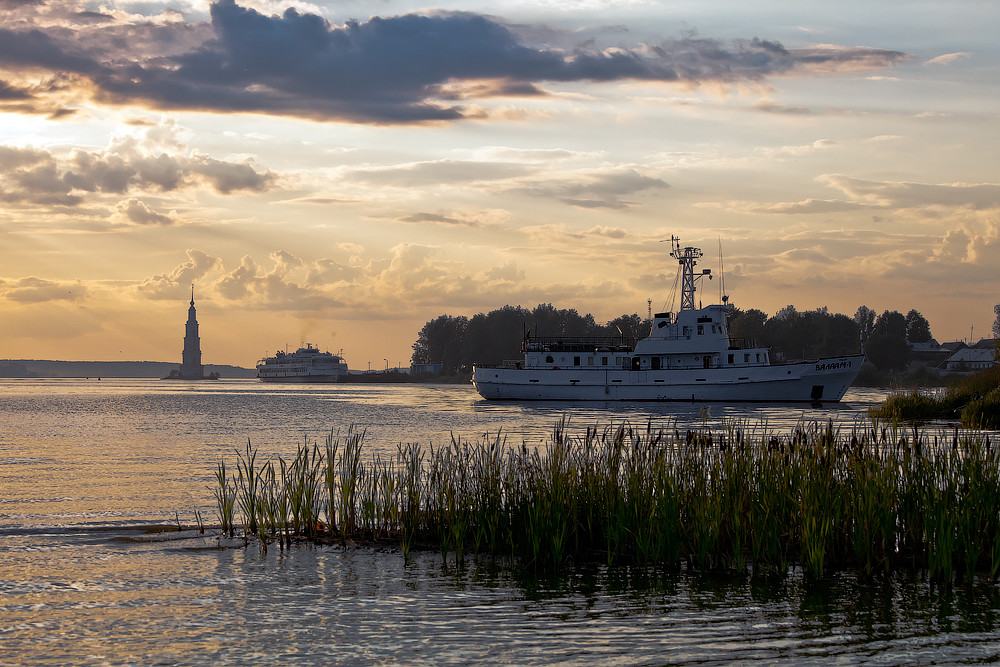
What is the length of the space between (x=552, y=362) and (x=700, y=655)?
210 feet

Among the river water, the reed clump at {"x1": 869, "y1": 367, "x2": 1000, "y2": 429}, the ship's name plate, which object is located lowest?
the river water

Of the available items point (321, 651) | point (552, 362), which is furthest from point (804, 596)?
point (552, 362)

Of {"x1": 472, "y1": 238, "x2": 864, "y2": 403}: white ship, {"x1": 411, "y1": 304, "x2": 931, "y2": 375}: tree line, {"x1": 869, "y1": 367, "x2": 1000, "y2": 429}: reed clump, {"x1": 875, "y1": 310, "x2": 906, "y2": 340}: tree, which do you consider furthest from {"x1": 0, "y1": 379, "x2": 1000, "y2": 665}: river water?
{"x1": 875, "y1": 310, "x2": 906, "y2": 340}: tree

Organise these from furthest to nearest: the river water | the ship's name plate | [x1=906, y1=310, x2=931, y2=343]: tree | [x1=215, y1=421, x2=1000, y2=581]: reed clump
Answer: [x1=906, y1=310, x2=931, y2=343]: tree, the ship's name plate, [x1=215, y1=421, x2=1000, y2=581]: reed clump, the river water

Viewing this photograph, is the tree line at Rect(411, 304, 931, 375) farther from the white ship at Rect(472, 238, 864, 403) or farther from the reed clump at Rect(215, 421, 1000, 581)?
the reed clump at Rect(215, 421, 1000, 581)

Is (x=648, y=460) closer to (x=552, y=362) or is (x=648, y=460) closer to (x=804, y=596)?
(x=804, y=596)

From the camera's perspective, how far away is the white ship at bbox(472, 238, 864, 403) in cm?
6506

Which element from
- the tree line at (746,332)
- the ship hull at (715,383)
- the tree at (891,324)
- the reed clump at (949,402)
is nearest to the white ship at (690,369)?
the ship hull at (715,383)

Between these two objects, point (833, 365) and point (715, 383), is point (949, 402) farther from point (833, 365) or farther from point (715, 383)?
point (715, 383)

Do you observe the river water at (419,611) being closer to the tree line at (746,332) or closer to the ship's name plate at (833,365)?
the ship's name plate at (833,365)

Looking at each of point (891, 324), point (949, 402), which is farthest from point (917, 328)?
point (949, 402)

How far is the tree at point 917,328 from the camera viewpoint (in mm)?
168375

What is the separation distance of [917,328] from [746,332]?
43.2 metres

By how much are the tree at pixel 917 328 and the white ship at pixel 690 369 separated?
11274 centimetres
